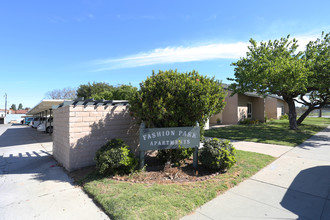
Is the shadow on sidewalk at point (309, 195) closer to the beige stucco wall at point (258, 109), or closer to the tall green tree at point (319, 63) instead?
the tall green tree at point (319, 63)

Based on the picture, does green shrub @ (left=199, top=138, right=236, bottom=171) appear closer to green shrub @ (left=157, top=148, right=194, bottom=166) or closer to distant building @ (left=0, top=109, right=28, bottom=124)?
green shrub @ (left=157, top=148, right=194, bottom=166)

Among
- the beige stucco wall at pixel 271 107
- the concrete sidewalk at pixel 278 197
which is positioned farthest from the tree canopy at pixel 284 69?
the beige stucco wall at pixel 271 107

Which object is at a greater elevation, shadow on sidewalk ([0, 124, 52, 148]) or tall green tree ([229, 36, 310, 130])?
tall green tree ([229, 36, 310, 130])

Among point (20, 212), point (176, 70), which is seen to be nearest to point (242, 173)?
point (176, 70)

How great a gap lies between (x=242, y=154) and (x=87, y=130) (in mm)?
5682

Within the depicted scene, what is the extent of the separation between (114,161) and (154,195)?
4.63 ft

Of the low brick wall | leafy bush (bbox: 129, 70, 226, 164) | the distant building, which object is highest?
leafy bush (bbox: 129, 70, 226, 164)

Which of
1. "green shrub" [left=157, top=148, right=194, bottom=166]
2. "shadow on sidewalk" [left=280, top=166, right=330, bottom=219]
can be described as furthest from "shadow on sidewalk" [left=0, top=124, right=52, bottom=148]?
"shadow on sidewalk" [left=280, top=166, right=330, bottom=219]

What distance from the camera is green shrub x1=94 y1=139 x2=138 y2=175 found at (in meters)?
4.15

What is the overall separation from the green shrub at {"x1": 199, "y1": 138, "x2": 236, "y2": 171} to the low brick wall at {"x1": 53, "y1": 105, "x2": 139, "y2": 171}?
8.54 ft

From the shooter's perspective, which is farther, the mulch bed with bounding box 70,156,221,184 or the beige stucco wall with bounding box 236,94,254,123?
the beige stucco wall with bounding box 236,94,254,123

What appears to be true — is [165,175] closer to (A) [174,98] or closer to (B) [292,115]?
(A) [174,98]

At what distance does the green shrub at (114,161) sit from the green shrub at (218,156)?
197 centimetres

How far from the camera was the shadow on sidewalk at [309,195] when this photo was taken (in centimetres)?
293
